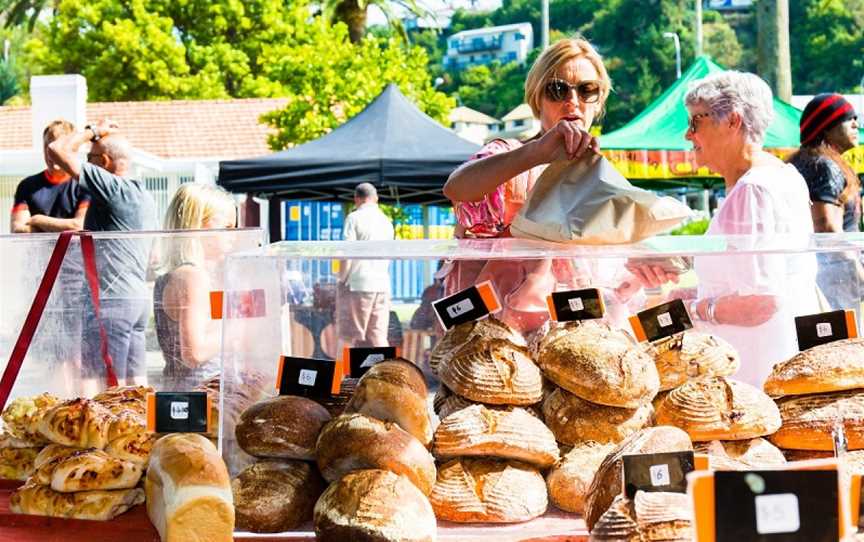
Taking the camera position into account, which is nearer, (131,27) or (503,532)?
(503,532)

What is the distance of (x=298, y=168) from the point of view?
8.57 metres

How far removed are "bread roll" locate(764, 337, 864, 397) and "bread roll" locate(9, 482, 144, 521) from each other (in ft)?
3.96

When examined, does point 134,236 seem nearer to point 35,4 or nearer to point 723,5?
point 35,4

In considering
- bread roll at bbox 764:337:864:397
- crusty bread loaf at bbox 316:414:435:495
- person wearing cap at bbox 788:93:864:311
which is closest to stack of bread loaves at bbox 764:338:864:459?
bread roll at bbox 764:337:864:397

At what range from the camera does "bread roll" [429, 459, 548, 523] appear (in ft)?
5.86

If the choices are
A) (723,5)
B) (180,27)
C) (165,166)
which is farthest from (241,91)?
(723,5)

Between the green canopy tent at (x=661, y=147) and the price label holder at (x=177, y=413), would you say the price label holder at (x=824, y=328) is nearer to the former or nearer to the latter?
the price label holder at (x=177, y=413)

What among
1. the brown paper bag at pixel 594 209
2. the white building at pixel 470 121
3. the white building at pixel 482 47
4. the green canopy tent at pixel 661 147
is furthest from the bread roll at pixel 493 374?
the white building at pixel 482 47

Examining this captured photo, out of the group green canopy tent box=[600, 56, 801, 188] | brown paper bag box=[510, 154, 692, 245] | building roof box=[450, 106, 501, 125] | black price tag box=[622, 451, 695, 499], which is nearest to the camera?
black price tag box=[622, 451, 695, 499]

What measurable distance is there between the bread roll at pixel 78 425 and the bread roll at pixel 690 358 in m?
1.08

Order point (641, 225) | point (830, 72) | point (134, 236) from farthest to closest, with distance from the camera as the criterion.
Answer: point (830, 72), point (134, 236), point (641, 225)

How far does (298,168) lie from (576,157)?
21.2 ft

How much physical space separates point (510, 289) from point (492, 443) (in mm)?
499

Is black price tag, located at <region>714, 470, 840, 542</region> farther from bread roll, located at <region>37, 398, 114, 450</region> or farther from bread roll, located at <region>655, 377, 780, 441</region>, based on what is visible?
bread roll, located at <region>37, 398, 114, 450</region>
